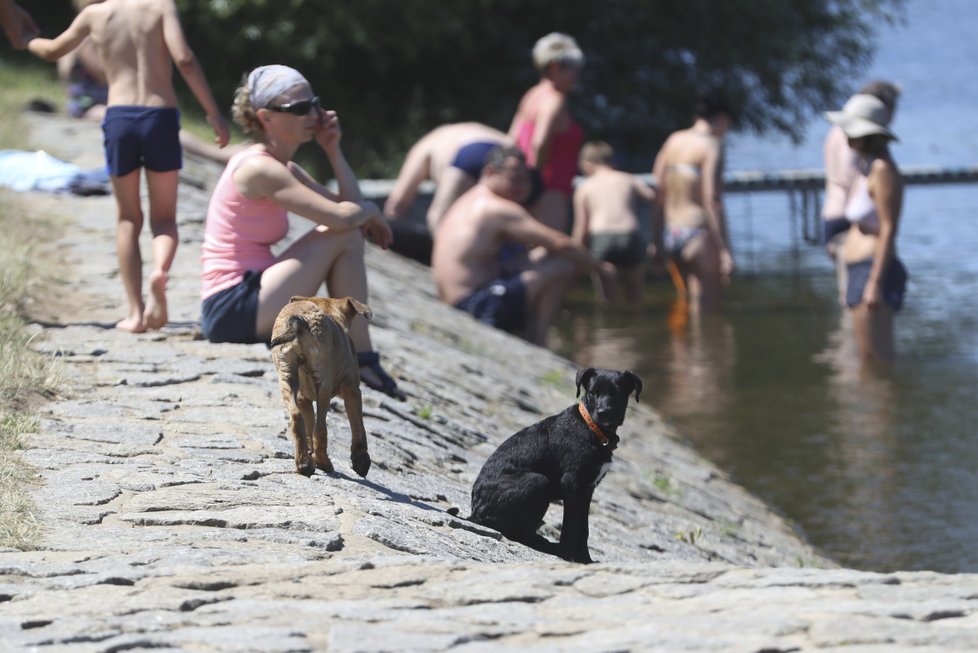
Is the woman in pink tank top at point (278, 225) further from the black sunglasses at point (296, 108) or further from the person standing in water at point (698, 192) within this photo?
the person standing in water at point (698, 192)

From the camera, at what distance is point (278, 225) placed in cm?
711

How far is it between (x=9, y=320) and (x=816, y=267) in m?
12.4

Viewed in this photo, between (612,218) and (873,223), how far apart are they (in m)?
4.16

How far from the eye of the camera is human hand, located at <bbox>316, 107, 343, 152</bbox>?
6.86 metres

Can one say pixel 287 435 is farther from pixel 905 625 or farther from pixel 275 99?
pixel 905 625

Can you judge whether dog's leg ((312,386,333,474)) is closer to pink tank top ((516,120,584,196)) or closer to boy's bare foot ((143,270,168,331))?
boy's bare foot ((143,270,168,331))

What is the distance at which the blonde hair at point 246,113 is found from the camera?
6.74 m

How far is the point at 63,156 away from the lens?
13617mm

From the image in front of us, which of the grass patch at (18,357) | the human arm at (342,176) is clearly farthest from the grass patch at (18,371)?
the human arm at (342,176)

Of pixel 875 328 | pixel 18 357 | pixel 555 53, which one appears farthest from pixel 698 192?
pixel 18 357

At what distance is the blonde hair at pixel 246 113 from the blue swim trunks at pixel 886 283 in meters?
3.99

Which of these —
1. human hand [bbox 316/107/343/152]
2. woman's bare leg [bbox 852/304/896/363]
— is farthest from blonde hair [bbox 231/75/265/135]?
woman's bare leg [bbox 852/304/896/363]

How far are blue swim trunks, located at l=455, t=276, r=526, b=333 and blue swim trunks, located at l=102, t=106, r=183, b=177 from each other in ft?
12.0

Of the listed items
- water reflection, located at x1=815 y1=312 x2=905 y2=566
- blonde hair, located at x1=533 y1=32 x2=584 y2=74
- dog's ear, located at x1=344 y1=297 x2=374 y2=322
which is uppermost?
blonde hair, located at x1=533 y1=32 x2=584 y2=74
